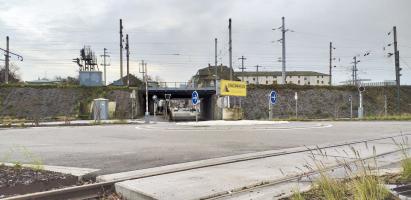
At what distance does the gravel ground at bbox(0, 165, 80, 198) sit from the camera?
7.52 metres

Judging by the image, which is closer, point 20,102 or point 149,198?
point 149,198

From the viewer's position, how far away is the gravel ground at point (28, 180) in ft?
24.7

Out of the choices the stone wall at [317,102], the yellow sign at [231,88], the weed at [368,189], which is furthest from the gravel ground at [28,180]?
the stone wall at [317,102]

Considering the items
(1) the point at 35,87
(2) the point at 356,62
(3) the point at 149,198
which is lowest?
(3) the point at 149,198

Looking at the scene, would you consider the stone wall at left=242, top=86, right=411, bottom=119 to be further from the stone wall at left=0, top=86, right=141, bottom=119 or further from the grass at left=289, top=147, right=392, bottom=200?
the grass at left=289, top=147, right=392, bottom=200

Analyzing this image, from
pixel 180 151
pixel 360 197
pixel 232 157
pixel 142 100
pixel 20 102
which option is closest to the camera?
pixel 360 197

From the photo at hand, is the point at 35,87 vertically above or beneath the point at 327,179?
above

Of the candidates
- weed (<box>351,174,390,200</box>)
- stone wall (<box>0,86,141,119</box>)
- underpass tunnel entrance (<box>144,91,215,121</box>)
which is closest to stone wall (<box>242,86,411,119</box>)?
underpass tunnel entrance (<box>144,91,215,121</box>)

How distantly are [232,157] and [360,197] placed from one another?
6968 mm

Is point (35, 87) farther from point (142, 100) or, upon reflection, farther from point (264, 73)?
point (264, 73)

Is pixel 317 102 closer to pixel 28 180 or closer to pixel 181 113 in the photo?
pixel 181 113

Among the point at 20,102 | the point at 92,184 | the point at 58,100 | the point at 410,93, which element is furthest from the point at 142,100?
A: the point at 92,184

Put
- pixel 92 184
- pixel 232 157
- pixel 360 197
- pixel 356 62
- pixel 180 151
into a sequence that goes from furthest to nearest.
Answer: pixel 356 62 → pixel 180 151 → pixel 232 157 → pixel 92 184 → pixel 360 197

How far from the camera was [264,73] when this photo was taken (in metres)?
Result: 166
